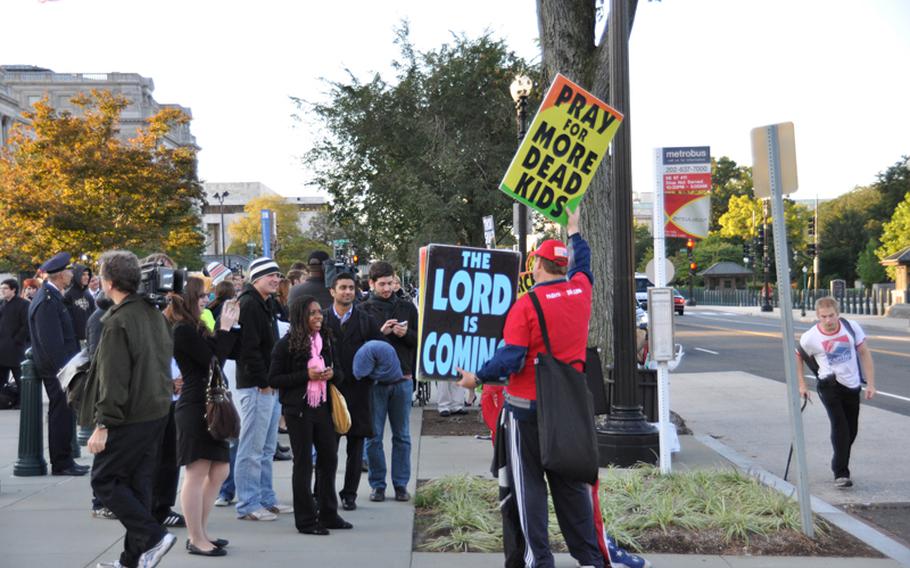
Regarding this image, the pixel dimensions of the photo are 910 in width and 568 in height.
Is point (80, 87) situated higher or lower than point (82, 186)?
higher

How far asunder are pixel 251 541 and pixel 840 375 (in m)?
5.46

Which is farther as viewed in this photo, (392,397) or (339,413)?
(392,397)

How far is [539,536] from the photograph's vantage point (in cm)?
546

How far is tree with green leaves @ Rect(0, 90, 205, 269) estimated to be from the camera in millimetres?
35250

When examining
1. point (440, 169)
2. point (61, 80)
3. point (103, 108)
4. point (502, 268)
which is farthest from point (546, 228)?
point (61, 80)

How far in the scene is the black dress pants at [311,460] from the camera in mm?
6750

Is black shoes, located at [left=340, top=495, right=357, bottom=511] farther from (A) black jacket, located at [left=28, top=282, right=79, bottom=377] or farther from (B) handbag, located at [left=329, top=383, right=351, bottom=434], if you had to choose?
(A) black jacket, located at [left=28, top=282, right=79, bottom=377]

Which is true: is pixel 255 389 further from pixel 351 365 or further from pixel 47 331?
pixel 47 331

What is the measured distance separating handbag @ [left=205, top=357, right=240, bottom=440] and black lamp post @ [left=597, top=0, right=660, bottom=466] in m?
4.26

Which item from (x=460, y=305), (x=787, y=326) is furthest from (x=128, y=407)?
(x=787, y=326)

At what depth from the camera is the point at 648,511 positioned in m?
7.04

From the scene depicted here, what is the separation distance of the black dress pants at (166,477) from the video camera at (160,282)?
38.3 inches

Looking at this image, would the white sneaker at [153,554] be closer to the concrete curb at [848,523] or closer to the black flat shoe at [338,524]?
the black flat shoe at [338,524]

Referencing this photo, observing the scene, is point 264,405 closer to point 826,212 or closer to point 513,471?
point 513,471
